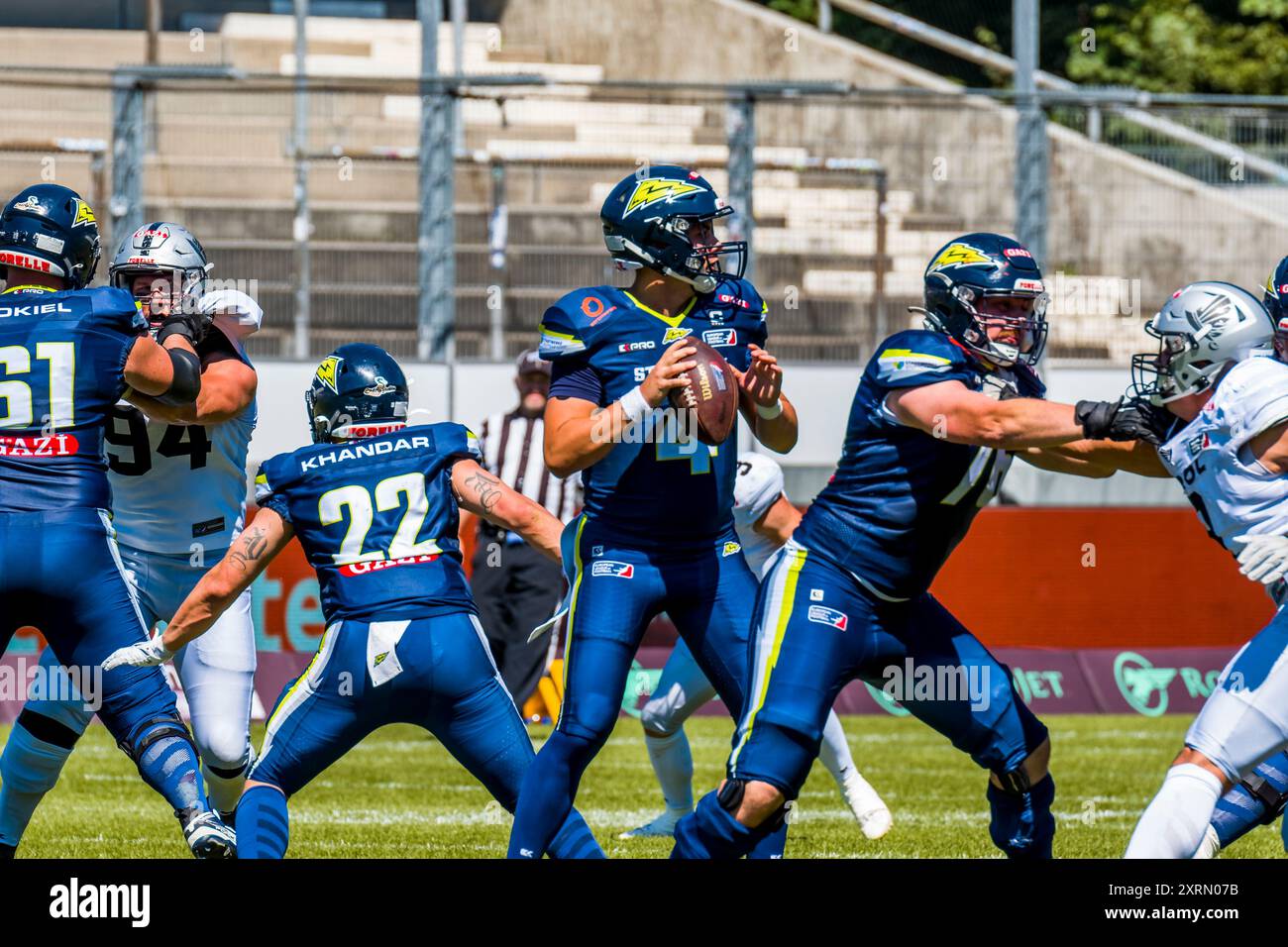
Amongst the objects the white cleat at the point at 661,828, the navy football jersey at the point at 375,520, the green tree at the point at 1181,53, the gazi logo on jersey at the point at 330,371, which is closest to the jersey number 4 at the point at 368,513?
the navy football jersey at the point at 375,520

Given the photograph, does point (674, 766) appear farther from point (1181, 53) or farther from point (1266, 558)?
point (1181, 53)

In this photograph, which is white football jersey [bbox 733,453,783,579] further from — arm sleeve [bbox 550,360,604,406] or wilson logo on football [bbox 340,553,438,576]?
wilson logo on football [bbox 340,553,438,576]

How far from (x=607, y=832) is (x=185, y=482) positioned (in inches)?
84.4

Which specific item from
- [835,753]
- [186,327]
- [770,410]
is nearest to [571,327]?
[770,410]

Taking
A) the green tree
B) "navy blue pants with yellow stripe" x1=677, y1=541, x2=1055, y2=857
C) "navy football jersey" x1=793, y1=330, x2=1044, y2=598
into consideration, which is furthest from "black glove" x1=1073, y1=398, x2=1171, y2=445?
the green tree

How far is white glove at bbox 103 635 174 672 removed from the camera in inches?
219

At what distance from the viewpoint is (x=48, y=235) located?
19.0 feet

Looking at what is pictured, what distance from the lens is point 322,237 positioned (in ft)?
43.5

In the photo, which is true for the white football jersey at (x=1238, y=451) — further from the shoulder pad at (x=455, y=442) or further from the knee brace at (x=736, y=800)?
the shoulder pad at (x=455, y=442)

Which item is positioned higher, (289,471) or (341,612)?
(289,471)

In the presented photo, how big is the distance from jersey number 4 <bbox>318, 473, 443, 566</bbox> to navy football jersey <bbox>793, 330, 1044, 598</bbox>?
45.1 inches

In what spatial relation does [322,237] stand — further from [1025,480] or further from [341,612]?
[341,612]

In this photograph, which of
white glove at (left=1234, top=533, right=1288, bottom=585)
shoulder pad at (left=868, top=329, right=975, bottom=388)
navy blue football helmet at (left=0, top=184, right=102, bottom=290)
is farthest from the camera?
navy blue football helmet at (left=0, top=184, right=102, bottom=290)
